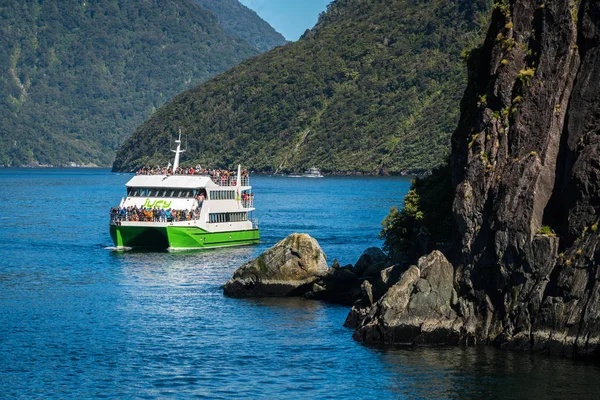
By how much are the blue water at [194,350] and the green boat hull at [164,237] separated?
6.59ft

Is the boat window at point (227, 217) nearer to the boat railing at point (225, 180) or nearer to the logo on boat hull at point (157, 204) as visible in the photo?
the boat railing at point (225, 180)

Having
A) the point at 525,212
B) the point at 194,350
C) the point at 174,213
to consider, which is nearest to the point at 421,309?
the point at 525,212

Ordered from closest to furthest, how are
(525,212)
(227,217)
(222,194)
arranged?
(525,212) → (222,194) → (227,217)

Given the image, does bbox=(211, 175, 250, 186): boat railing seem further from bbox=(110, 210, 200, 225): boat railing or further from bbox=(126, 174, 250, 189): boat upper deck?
bbox=(110, 210, 200, 225): boat railing

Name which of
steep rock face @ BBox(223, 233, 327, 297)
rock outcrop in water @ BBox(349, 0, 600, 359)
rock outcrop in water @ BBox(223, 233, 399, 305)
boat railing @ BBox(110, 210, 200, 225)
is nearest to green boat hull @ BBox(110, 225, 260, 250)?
boat railing @ BBox(110, 210, 200, 225)

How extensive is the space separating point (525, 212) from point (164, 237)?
145 ft

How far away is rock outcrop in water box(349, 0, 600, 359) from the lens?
4559 cm

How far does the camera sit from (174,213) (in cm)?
8644

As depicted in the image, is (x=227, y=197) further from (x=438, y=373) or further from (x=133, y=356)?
(x=438, y=373)

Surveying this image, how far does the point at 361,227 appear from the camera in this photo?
114 meters

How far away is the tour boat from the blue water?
8.77 feet

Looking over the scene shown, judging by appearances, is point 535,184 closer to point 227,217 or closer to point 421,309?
point 421,309

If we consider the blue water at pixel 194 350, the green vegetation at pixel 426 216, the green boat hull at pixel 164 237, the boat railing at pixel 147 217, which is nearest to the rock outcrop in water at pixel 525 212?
the blue water at pixel 194 350

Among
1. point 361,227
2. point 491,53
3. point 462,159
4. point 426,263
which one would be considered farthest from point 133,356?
point 361,227
